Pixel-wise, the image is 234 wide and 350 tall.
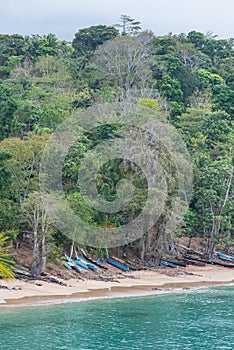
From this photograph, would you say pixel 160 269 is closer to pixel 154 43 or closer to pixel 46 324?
pixel 46 324

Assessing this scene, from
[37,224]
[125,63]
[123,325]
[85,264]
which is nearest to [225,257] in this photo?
[85,264]

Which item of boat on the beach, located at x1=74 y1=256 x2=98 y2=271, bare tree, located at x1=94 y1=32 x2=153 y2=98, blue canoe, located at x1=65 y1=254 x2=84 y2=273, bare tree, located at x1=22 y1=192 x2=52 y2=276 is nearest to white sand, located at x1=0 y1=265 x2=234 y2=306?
bare tree, located at x1=22 y1=192 x2=52 y2=276

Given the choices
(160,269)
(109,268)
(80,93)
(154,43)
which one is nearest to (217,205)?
(160,269)

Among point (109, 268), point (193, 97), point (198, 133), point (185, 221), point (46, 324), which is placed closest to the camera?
point (46, 324)

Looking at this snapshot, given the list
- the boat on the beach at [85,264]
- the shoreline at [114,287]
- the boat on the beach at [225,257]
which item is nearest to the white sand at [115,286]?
the shoreline at [114,287]

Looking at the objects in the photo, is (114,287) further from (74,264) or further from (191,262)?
(191,262)

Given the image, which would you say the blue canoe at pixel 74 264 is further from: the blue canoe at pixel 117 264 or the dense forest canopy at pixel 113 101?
the blue canoe at pixel 117 264

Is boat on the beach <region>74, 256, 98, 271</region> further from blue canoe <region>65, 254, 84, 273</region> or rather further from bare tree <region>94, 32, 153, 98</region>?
bare tree <region>94, 32, 153, 98</region>
